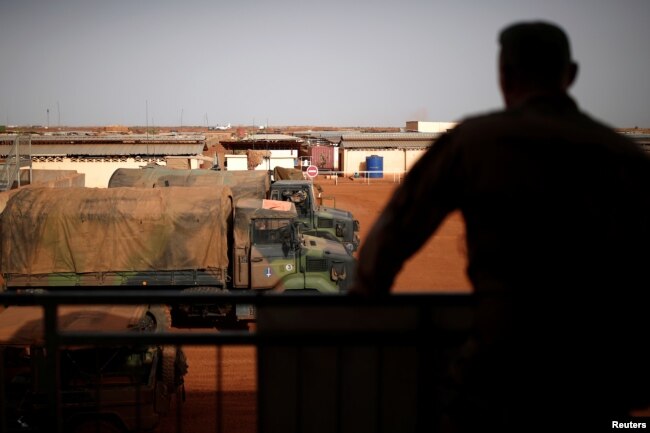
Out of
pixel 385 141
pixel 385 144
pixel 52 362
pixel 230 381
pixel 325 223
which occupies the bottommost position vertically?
pixel 230 381

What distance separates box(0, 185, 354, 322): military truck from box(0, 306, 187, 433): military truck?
172 inches

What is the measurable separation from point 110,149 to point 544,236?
38.0m

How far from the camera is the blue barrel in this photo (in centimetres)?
4738

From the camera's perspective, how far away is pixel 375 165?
47500mm

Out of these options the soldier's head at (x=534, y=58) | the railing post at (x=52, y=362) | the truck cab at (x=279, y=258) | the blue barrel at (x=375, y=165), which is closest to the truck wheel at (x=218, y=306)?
the truck cab at (x=279, y=258)

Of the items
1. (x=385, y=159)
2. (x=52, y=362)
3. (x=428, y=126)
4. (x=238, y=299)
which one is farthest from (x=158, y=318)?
(x=428, y=126)

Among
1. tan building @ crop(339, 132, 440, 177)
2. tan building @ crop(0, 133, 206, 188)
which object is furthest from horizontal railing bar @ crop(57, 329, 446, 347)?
tan building @ crop(339, 132, 440, 177)

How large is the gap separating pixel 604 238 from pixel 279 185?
1706 centimetres

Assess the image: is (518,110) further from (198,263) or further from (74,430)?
(198,263)

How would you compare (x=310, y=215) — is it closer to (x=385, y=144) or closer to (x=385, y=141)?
(x=385, y=144)

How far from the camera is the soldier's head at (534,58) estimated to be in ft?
5.39

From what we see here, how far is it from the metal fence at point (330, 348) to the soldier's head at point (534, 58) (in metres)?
0.90

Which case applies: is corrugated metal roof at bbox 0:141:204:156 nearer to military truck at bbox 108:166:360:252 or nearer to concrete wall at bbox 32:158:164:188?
concrete wall at bbox 32:158:164:188

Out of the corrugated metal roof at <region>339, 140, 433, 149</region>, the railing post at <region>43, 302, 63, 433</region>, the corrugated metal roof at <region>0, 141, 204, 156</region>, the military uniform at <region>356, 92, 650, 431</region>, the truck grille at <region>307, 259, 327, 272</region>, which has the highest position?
the corrugated metal roof at <region>339, 140, 433, 149</region>
